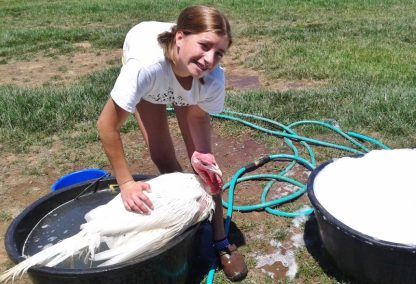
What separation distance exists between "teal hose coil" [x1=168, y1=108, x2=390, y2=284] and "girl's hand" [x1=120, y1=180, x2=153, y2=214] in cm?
59

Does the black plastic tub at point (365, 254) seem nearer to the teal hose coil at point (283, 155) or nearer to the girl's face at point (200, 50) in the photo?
the teal hose coil at point (283, 155)

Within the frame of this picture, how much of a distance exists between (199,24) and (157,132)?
847 mm

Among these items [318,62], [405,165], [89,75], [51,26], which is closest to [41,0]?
[51,26]

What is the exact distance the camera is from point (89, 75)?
5609 mm

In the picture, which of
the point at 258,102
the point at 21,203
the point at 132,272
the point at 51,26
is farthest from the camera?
the point at 51,26

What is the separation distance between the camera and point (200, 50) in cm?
202

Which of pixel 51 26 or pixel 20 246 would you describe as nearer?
pixel 20 246

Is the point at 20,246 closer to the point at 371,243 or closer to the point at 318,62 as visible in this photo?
the point at 371,243

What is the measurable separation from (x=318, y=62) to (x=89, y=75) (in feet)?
8.39

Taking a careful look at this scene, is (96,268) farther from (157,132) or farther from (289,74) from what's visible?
(289,74)

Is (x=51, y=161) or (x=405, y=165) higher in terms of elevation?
(x=405, y=165)

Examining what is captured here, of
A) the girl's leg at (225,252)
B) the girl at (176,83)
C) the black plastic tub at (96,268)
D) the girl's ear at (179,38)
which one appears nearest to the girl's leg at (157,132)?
the girl at (176,83)

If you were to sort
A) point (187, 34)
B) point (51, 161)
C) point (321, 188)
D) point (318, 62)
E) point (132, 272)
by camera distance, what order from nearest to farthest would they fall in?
1. point (132, 272)
2. point (187, 34)
3. point (321, 188)
4. point (51, 161)
5. point (318, 62)

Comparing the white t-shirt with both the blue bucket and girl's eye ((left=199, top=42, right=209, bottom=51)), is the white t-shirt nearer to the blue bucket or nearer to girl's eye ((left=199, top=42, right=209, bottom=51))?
girl's eye ((left=199, top=42, right=209, bottom=51))
